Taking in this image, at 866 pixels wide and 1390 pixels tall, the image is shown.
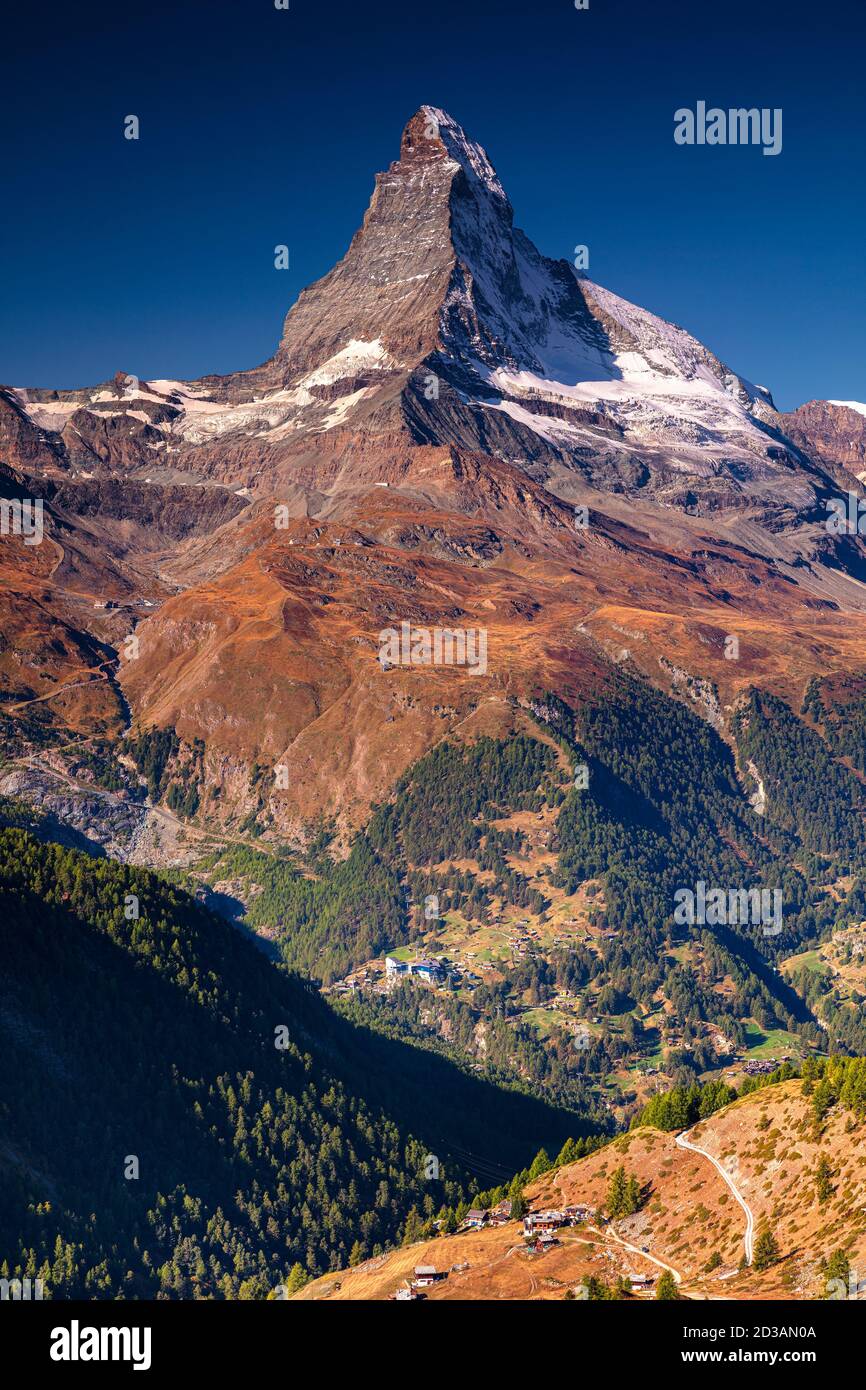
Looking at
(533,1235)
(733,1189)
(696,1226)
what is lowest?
(533,1235)

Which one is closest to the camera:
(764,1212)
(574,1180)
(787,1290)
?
(787,1290)

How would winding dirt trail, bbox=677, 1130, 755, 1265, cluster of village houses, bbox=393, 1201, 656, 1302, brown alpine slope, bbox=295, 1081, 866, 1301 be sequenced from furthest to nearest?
cluster of village houses, bbox=393, 1201, 656, 1302
winding dirt trail, bbox=677, 1130, 755, 1265
brown alpine slope, bbox=295, 1081, 866, 1301

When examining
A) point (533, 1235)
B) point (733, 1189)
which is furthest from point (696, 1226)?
point (533, 1235)

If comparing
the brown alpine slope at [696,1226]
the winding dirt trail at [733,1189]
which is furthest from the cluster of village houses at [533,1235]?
the winding dirt trail at [733,1189]

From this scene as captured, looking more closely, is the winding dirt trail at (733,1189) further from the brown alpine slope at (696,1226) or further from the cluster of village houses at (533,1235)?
the cluster of village houses at (533,1235)

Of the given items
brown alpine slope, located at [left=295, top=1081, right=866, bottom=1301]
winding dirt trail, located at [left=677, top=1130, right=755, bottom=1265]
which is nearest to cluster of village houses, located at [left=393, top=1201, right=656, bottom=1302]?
brown alpine slope, located at [left=295, top=1081, right=866, bottom=1301]

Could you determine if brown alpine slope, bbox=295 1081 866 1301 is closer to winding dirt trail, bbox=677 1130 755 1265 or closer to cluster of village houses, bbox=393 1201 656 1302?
winding dirt trail, bbox=677 1130 755 1265

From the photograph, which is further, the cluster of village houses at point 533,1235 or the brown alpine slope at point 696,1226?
the cluster of village houses at point 533,1235

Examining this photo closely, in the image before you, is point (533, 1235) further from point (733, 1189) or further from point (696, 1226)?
point (733, 1189)
